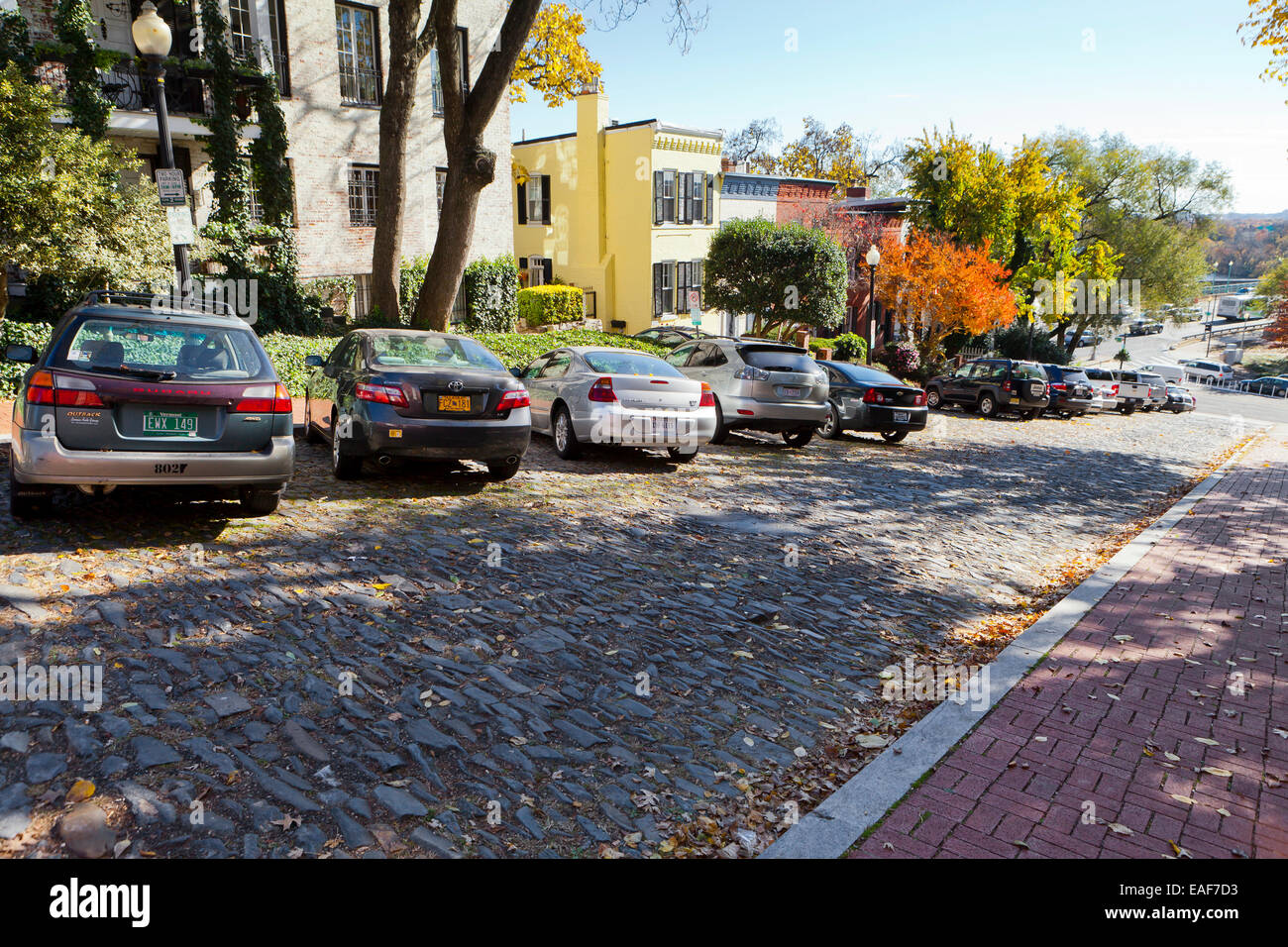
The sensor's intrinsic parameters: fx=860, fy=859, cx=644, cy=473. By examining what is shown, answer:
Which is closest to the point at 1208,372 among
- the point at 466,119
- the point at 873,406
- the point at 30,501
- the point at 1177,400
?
the point at 1177,400

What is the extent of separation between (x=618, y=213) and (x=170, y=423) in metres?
31.0

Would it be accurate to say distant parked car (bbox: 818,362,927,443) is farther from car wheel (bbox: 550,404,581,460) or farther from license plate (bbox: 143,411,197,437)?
license plate (bbox: 143,411,197,437)

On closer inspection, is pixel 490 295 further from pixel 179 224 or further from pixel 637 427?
pixel 637 427

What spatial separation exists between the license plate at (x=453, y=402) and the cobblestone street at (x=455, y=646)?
0.96 metres

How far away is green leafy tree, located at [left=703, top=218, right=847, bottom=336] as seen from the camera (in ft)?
98.1

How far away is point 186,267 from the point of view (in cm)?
1188

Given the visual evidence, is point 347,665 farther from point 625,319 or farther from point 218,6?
point 625,319

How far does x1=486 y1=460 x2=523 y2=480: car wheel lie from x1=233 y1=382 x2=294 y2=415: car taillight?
2.69 m

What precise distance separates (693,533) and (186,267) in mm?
8417

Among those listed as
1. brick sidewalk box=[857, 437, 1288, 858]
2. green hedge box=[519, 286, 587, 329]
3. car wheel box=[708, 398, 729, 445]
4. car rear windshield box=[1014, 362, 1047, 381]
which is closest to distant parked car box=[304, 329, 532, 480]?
car wheel box=[708, 398, 729, 445]

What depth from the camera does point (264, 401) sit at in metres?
6.61

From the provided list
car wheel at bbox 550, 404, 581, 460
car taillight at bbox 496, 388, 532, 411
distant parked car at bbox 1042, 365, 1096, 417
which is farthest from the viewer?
distant parked car at bbox 1042, 365, 1096, 417

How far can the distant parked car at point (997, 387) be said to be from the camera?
24.8m

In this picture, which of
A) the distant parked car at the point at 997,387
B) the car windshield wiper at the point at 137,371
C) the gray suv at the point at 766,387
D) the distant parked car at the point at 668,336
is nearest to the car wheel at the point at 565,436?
the gray suv at the point at 766,387
